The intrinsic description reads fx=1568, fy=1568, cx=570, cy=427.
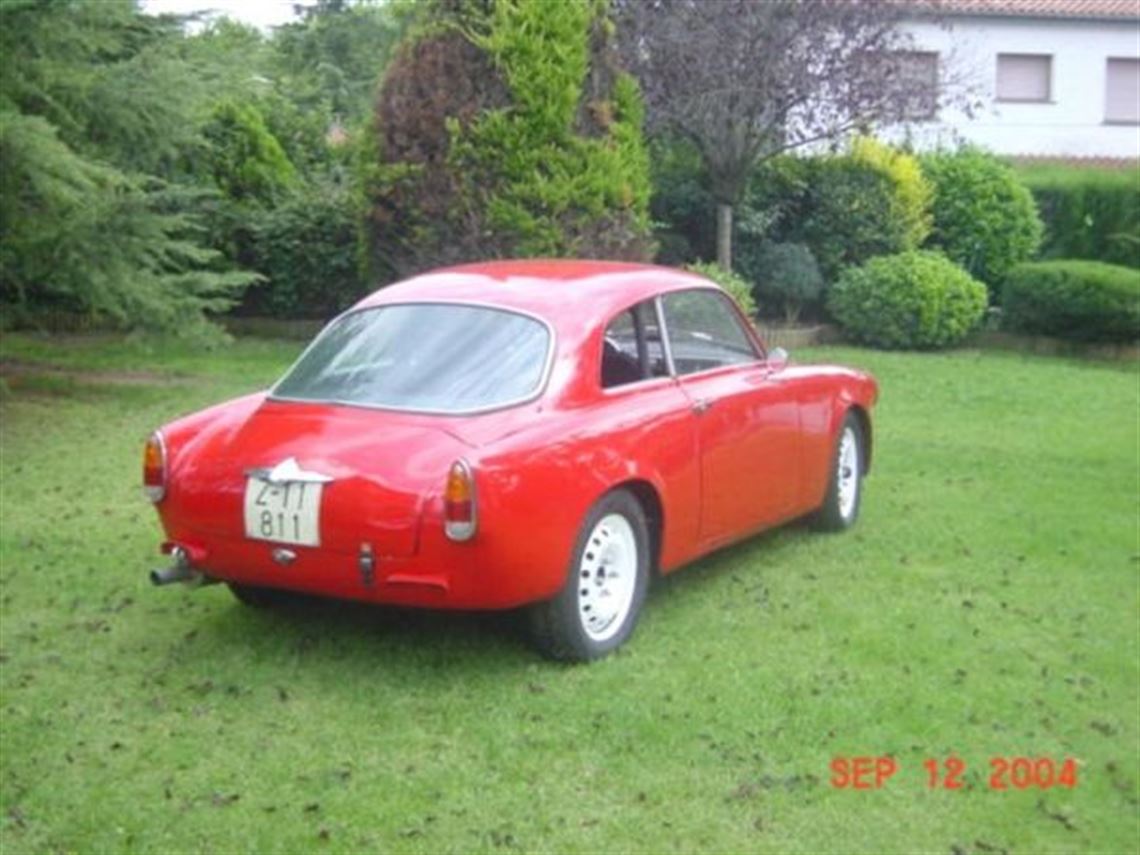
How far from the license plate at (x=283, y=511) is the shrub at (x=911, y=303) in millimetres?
11535

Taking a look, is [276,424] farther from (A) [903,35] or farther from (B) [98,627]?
(A) [903,35]

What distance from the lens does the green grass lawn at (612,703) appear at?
461 cm

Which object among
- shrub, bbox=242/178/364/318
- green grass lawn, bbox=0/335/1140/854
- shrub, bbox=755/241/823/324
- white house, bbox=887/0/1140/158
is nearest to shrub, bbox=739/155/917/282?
shrub, bbox=755/241/823/324

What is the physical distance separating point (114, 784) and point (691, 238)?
13770mm

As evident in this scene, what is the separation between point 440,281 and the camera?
6.76 meters

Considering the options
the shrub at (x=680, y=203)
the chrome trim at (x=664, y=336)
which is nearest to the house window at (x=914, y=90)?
the shrub at (x=680, y=203)

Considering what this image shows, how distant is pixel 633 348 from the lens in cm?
663

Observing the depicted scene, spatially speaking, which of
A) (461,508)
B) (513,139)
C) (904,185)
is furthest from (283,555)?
(904,185)

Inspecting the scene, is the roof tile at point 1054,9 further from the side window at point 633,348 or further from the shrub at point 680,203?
the side window at point 633,348

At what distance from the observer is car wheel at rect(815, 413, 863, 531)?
7.99m

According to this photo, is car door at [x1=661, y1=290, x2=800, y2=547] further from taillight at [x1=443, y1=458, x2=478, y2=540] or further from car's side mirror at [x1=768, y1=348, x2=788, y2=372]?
taillight at [x1=443, y1=458, x2=478, y2=540]

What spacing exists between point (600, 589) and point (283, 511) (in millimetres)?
1262

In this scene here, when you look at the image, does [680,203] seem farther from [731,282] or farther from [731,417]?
[731,417]
